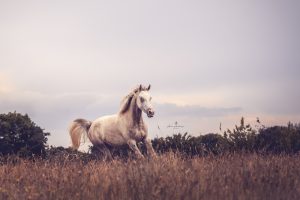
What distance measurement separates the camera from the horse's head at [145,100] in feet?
42.7

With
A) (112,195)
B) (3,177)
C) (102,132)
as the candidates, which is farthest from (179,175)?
(102,132)

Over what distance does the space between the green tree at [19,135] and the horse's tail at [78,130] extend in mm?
1076

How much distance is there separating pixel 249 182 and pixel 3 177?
492cm

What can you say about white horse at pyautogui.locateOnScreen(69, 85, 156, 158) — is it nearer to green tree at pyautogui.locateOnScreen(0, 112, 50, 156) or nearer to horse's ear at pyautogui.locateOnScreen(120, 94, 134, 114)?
horse's ear at pyautogui.locateOnScreen(120, 94, 134, 114)

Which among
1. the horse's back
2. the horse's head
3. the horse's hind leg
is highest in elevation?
the horse's head

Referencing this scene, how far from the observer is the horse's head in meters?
13.0

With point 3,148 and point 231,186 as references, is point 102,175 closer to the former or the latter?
point 231,186

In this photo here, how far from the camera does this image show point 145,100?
1338 cm

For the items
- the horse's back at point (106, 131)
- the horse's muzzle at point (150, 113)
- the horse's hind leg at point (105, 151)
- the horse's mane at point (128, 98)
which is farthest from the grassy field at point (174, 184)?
the horse's hind leg at point (105, 151)

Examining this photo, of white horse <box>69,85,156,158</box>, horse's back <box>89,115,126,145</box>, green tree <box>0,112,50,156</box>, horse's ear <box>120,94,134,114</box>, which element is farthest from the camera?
green tree <box>0,112,50,156</box>

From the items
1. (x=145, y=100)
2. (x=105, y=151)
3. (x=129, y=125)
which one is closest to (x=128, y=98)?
(x=129, y=125)

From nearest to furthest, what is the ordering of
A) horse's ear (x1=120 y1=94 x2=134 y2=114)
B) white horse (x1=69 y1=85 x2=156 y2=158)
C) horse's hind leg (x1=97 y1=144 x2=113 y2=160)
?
white horse (x1=69 y1=85 x2=156 y2=158) → horse's ear (x1=120 y1=94 x2=134 y2=114) → horse's hind leg (x1=97 y1=144 x2=113 y2=160)

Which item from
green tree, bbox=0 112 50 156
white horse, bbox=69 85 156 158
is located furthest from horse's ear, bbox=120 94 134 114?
green tree, bbox=0 112 50 156

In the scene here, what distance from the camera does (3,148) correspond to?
16.9 metres
